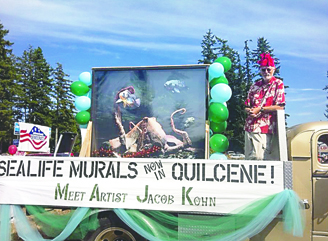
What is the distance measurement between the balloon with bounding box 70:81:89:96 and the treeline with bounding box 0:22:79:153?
89.5 feet

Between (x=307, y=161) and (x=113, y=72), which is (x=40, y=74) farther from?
(x=307, y=161)

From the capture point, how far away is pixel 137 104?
698cm

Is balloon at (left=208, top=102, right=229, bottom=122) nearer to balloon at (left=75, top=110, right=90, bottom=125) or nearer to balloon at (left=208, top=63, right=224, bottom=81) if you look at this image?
balloon at (left=208, top=63, right=224, bottom=81)

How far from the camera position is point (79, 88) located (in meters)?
7.10

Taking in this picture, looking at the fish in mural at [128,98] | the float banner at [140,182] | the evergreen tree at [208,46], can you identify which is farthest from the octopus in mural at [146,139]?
the evergreen tree at [208,46]

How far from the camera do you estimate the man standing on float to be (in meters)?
4.78

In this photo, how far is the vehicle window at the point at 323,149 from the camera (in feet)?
13.6

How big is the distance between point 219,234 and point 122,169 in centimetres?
→ 157

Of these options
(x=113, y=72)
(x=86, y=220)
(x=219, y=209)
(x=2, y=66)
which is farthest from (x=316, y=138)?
(x=2, y=66)

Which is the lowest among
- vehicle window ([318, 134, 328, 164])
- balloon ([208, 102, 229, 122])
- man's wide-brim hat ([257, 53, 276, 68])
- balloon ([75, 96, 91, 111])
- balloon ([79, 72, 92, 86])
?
vehicle window ([318, 134, 328, 164])

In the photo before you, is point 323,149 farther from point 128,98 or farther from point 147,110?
point 128,98

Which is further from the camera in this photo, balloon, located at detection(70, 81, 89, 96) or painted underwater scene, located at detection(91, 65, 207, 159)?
balloon, located at detection(70, 81, 89, 96)

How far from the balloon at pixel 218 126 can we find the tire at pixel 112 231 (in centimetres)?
296

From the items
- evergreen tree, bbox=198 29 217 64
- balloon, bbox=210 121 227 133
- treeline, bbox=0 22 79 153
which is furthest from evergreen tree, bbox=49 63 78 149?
balloon, bbox=210 121 227 133
